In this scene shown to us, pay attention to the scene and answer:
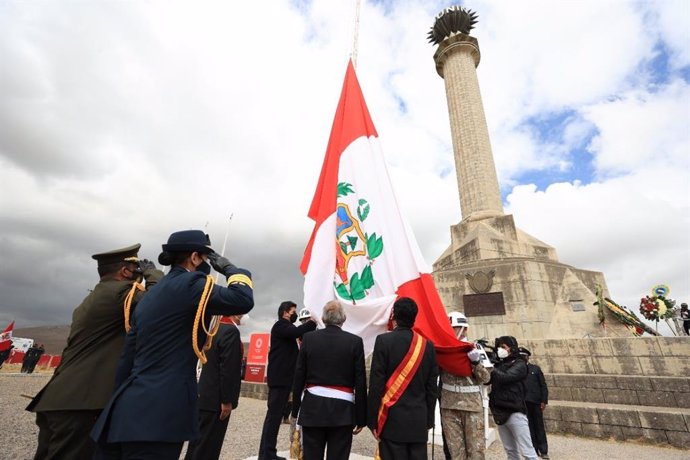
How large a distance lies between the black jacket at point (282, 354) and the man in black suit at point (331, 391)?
1127mm

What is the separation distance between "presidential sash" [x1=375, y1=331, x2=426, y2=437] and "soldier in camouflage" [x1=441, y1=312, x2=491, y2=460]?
0.92 metres

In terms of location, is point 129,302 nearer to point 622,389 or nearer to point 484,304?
point 622,389

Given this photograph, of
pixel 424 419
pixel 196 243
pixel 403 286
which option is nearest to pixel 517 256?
Answer: pixel 403 286

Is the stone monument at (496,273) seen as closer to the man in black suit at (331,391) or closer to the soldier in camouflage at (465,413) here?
the soldier in camouflage at (465,413)

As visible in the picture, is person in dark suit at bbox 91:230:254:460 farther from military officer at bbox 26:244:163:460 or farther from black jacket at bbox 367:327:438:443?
black jacket at bbox 367:327:438:443

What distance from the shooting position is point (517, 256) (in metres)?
13.3

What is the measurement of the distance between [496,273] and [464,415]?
9.63 meters

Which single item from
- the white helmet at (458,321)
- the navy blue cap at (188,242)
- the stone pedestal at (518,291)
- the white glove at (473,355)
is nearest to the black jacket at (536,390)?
the white helmet at (458,321)

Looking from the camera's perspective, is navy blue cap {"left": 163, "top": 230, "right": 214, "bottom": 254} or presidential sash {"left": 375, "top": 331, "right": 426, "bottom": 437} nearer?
navy blue cap {"left": 163, "top": 230, "right": 214, "bottom": 254}

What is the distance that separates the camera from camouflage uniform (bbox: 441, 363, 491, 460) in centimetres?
353

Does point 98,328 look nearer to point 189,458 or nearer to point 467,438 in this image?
point 189,458

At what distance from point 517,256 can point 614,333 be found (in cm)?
380

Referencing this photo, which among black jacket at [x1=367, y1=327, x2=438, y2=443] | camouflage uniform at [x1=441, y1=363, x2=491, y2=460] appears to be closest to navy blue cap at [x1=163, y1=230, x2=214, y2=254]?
black jacket at [x1=367, y1=327, x2=438, y2=443]

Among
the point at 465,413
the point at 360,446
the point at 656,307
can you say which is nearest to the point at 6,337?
the point at 360,446
